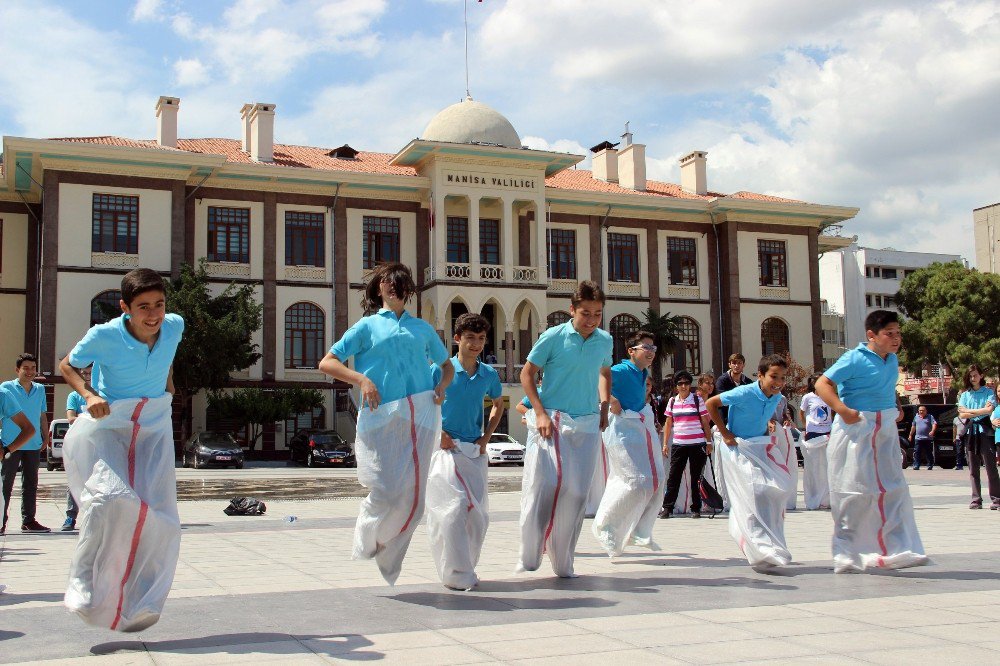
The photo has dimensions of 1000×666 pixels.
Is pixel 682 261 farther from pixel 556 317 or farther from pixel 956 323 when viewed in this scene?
pixel 956 323

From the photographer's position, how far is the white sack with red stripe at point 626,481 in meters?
8.17

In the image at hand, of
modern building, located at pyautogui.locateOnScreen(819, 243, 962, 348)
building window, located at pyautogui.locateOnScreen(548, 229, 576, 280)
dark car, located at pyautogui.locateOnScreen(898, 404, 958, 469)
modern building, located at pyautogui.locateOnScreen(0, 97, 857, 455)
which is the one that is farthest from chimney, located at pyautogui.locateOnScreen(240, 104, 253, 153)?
modern building, located at pyautogui.locateOnScreen(819, 243, 962, 348)

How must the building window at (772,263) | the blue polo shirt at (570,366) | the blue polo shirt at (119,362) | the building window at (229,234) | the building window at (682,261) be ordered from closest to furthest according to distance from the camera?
the blue polo shirt at (119,362)
the blue polo shirt at (570,366)
the building window at (229,234)
the building window at (682,261)
the building window at (772,263)

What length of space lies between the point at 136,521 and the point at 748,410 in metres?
4.47

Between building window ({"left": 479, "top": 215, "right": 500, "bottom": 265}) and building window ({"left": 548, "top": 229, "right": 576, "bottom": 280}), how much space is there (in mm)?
2649

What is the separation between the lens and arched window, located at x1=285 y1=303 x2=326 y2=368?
1545 inches

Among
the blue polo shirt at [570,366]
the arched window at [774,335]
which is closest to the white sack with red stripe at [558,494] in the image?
the blue polo shirt at [570,366]

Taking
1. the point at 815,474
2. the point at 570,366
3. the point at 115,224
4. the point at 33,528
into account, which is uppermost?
the point at 115,224

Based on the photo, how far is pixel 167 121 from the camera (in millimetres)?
38562

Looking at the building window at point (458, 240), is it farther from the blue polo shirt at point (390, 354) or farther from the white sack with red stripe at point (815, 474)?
the blue polo shirt at point (390, 354)

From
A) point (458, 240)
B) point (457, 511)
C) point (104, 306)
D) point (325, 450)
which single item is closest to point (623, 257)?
point (458, 240)

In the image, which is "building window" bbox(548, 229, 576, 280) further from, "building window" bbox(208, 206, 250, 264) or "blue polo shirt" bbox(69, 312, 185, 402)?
"blue polo shirt" bbox(69, 312, 185, 402)

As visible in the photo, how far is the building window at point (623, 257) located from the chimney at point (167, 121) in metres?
17.6

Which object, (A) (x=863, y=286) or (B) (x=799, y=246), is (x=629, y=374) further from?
(A) (x=863, y=286)
